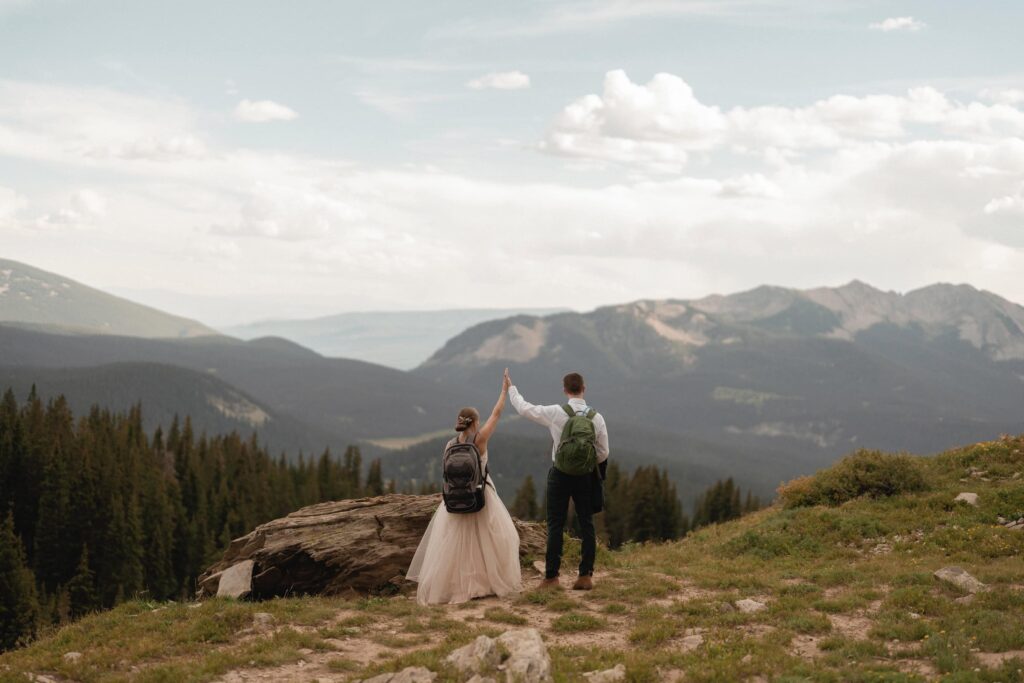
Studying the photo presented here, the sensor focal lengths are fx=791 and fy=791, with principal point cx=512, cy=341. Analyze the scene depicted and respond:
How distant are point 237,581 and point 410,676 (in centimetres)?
945

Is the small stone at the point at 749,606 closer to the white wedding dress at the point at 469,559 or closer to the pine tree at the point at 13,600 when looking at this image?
the white wedding dress at the point at 469,559

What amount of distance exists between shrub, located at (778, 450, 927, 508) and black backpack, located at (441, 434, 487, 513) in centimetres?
1354

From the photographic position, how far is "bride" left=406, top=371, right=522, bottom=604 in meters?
16.8

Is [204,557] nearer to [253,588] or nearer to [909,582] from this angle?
[253,588]

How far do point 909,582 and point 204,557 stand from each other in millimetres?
89771

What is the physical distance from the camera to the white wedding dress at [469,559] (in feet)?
55.2

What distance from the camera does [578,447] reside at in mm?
15680

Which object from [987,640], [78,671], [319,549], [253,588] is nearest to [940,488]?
[987,640]

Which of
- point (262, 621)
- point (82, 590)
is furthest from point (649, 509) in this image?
point (262, 621)

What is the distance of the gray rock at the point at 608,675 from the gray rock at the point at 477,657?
1336 mm

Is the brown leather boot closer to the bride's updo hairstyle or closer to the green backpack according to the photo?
the green backpack

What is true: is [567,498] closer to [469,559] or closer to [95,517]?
[469,559]

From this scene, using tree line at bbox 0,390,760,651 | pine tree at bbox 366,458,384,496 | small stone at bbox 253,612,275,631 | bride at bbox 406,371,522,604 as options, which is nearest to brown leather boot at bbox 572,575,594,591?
bride at bbox 406,371,522,604

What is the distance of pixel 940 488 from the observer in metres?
23.3
